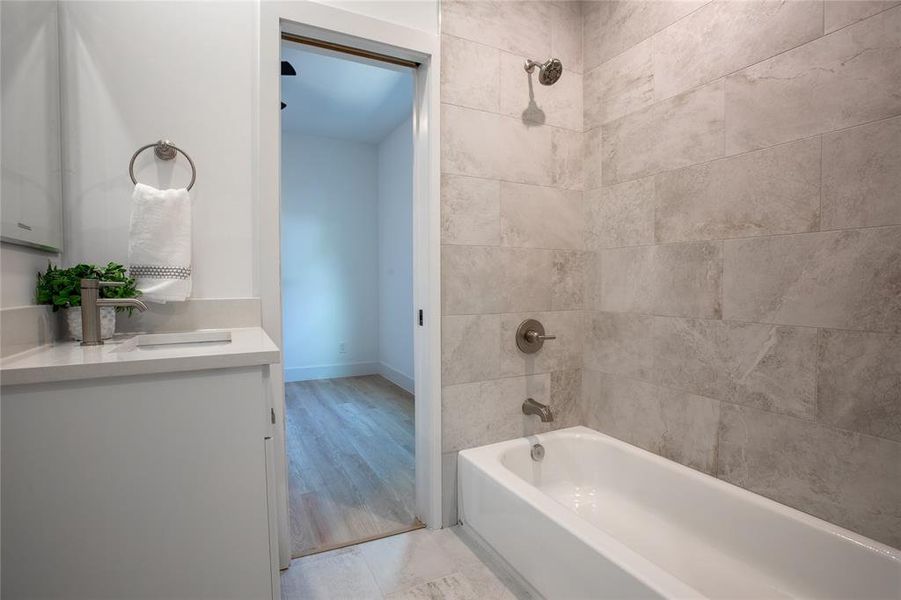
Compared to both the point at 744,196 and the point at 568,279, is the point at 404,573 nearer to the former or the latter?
the point at 568,279

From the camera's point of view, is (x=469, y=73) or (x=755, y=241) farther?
(x=469, y=73)

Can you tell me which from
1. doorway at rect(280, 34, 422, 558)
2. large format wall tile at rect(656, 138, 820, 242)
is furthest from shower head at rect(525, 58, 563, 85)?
doorway at rect(280, 34, 422, 558)

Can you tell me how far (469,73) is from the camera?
190 centimetres

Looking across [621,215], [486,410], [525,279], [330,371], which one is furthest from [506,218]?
[330,371]

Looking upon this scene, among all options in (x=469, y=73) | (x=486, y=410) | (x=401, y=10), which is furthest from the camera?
(x=486, y=410)

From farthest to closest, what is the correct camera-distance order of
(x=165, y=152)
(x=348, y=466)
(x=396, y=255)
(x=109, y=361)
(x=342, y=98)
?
(x=396, y=255)
(x=342, y=98)
(x=348, y=466)
(x=165, y=152)
(x=109, y=361)

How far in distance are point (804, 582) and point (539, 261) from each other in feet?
4.82

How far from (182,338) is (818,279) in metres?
2.04

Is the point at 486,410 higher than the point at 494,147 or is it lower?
lower

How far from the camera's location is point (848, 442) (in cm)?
128

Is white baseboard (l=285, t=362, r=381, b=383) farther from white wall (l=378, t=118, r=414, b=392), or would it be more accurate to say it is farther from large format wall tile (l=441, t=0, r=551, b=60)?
large format wall tile (l=441, t=0, r=551, b=60)

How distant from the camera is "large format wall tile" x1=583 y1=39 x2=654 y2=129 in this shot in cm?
187

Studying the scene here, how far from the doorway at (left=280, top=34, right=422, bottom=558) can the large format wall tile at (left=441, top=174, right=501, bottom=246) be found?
4.81 feet

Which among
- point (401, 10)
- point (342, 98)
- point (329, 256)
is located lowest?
point (329, 256)
